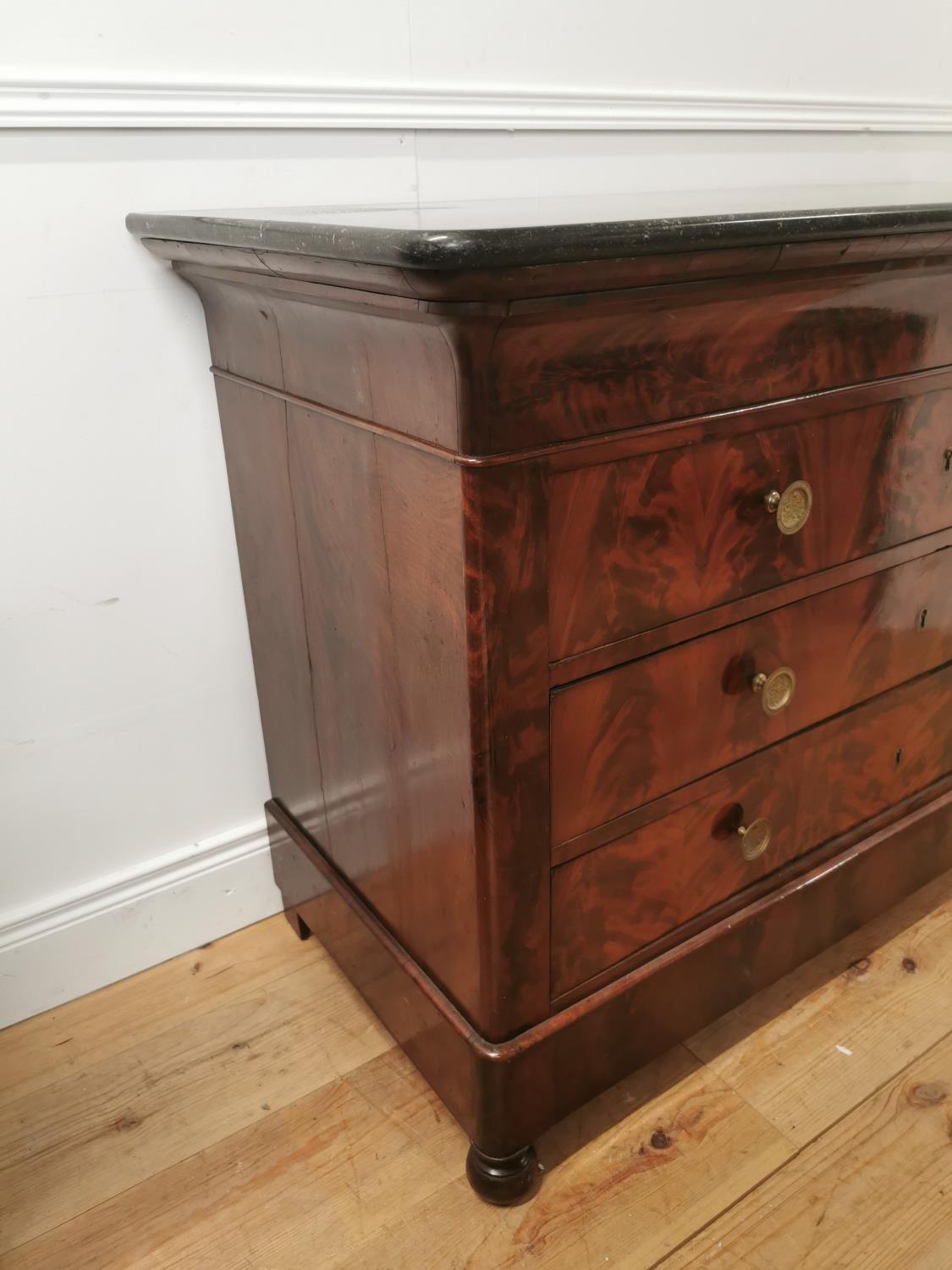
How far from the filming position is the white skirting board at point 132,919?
121 cm

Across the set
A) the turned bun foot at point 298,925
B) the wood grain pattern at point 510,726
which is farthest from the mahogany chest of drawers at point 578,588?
the turned bun foot at point 298,925

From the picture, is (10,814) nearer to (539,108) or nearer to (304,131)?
(304,131)

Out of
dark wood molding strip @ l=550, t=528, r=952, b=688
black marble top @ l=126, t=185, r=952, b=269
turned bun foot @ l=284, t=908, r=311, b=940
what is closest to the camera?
black marble top @ l=126, t=185, r=952, b=269

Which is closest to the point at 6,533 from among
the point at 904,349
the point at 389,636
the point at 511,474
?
the point at 389,636

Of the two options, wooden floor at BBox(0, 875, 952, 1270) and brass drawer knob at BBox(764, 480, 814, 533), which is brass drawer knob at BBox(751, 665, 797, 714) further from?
wooden floor at BBox(0, 875, 952, 1270)

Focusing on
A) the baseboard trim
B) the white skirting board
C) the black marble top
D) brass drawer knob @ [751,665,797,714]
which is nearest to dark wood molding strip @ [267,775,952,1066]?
the white skirting board

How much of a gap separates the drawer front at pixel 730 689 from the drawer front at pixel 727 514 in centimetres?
4

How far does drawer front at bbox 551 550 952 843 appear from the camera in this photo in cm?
87

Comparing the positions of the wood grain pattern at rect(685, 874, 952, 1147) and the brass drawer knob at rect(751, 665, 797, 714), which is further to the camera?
the wood grain pattern at rect(685, 874, 952, 1147)

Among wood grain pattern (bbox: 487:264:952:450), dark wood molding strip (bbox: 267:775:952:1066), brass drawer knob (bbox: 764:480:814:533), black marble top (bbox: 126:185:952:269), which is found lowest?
dark wood molding strip (bbox: 267:775:952:1066)

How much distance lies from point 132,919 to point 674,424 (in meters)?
0.91

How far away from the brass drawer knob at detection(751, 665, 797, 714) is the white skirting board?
0.69 metres

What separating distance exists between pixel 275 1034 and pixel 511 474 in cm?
79

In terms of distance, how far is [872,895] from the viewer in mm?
1230
